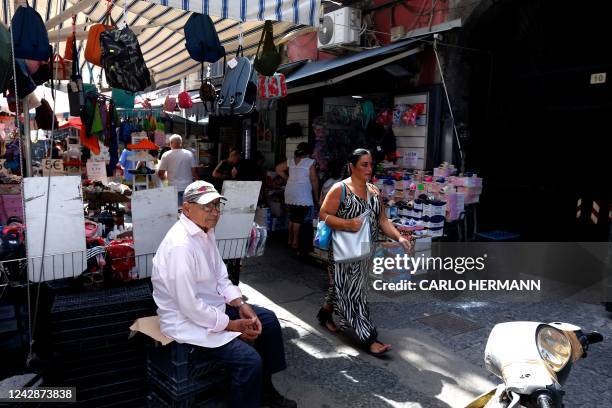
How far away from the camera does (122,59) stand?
4.29 meters

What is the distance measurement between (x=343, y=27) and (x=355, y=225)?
4700 mm

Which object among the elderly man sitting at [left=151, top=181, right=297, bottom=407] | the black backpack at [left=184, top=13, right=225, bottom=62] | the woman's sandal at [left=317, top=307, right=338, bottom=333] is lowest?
the woman's sandal at [left=317, top=307, right=338, bottom=333]

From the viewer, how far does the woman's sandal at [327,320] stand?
462 cm

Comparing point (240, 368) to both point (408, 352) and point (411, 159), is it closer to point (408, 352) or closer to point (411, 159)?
point (408, 352)

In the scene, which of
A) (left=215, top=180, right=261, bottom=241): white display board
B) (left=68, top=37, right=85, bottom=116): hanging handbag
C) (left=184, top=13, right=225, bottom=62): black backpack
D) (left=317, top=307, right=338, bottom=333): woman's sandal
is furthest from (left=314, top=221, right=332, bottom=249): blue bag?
(left=68, top=37, right=85, bottom=116): hanging handbag

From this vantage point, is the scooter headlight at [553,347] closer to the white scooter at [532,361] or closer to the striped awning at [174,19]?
the white scooter at [532,361]

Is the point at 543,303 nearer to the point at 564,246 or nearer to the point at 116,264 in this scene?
the point at 564,246

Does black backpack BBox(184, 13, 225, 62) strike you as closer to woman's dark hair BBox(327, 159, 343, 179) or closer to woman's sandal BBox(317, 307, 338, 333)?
woman's sandal BBox(317, 307, 338, 333)

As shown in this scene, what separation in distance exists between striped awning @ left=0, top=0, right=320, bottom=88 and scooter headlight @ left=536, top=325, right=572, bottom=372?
354cm

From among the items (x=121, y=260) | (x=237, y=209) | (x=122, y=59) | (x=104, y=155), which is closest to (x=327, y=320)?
(x=237, y=209)

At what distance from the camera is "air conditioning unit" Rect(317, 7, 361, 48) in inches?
296

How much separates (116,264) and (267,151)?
7.41 metres

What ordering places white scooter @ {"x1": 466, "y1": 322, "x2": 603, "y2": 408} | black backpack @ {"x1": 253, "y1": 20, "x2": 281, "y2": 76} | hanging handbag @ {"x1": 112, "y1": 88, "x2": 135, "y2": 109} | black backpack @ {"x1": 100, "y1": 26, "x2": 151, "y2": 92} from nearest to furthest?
white scooter @ {"x1": 466, "y1": 322, "x2": 603, "y2": 408}, black backpack @ {"x1": 100, "y1": 26, "x2": 151, "y2": 92}, black backpack @ {"x1": 253, "y1": 20, "x2": 281, "y2": 76}, hanging handbag @ {"x1": 112, "y1": 88, "x2": 135, "y2": 109}

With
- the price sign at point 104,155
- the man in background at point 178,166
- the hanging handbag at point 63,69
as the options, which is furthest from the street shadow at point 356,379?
the man in background at point 178,166
